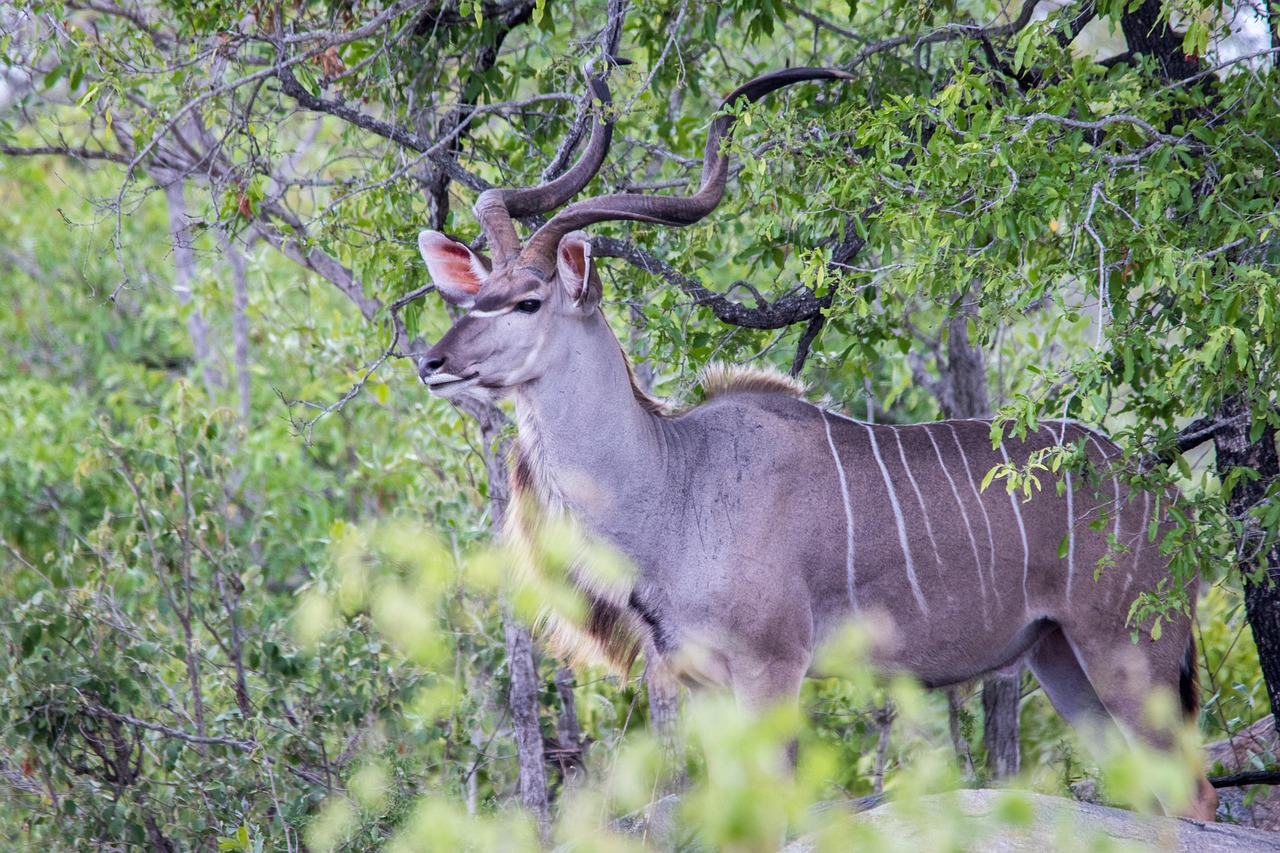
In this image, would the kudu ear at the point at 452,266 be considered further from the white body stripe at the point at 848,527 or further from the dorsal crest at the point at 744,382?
the white body stripe at the point at 848,527

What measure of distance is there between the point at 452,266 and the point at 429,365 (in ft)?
1.69

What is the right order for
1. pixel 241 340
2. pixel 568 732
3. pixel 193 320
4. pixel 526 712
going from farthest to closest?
1. pixel 193 320
2. pixel 241 340
3. pixel 568 732
4. pixel 526 712

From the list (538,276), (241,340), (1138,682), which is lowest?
(1138,682)

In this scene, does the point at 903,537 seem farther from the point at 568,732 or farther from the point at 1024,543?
the point at 568,732

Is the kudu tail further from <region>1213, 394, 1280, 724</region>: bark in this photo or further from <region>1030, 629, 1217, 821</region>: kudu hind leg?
<region>1213, 394, 1280, 724</region>: bark

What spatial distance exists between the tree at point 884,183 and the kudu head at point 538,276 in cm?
15

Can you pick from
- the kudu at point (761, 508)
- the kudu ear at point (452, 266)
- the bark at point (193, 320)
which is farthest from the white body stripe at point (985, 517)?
the bark at point (193, 320)

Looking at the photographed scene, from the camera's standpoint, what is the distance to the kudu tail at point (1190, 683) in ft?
11.7

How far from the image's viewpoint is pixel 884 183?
3094 millimetres

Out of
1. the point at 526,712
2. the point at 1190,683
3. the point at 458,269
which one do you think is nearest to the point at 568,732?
the point at 526,712

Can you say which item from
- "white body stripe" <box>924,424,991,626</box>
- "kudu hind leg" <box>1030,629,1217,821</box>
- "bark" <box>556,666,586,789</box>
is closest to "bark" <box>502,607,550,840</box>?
"bark" <box>556,666,586,789</box>

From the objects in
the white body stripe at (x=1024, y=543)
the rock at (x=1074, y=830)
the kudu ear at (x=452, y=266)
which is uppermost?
the kudu ear at (x=452, y=266)

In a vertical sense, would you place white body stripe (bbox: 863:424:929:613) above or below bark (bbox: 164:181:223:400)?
below

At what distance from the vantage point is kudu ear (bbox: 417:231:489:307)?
346 centimetres
